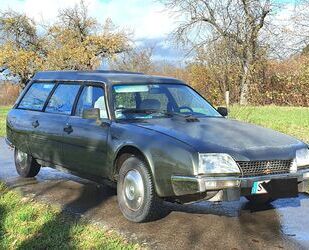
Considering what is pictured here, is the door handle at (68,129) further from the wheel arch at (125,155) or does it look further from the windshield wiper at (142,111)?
the wheel arch at (125,155)

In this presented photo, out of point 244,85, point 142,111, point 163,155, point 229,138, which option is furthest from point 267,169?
point 244,85

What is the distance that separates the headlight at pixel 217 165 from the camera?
4.79 m

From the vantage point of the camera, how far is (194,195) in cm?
488

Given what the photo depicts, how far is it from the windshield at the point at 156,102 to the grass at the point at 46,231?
1.37 m

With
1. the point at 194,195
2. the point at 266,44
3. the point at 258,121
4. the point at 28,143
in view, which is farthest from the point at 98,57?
the point at 194,195

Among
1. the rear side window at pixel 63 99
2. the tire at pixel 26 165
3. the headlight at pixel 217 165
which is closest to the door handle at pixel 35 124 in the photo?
the rear side window at pixel 63 99

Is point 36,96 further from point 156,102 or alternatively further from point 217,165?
point 217,165

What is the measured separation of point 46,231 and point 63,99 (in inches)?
94.3

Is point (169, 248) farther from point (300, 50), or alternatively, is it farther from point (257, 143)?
point (300, 50)

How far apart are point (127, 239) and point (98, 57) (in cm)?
4286

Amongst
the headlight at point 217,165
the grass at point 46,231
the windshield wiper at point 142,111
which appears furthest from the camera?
the windshield wiper at point 142,111

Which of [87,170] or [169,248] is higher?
[87,170]

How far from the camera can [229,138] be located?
5203mm

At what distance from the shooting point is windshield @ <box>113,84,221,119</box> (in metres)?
6.10
